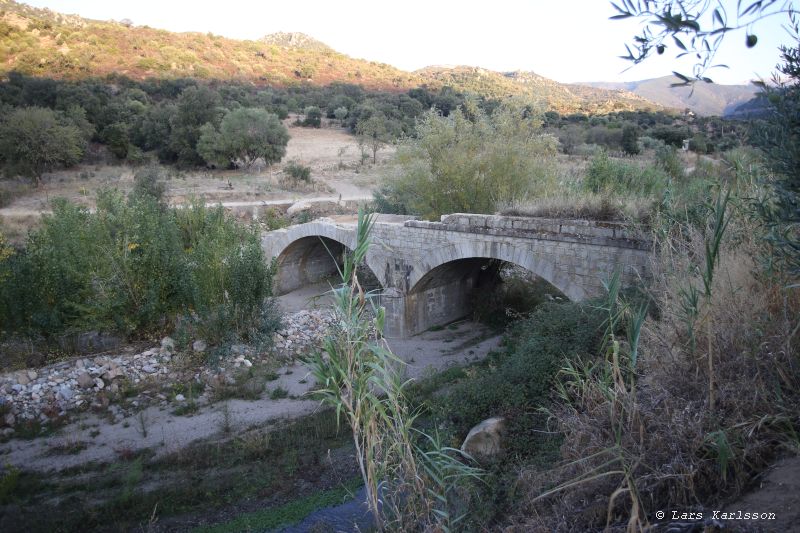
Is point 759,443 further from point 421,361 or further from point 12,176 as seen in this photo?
point 12,176

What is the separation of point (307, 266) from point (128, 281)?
8154 mm

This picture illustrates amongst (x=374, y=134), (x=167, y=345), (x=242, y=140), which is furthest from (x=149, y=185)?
(x=374, y=134)

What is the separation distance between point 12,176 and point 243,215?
13.9 m

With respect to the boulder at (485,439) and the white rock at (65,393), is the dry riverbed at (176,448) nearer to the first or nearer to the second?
the white rock at (65,393)

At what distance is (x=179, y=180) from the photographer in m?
29.9

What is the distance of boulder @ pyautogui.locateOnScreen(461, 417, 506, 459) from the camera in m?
6.22

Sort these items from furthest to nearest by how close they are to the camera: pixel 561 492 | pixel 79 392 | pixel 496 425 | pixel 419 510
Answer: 1. pixel 79 392
2. pixel 496 425
3. pixel 419 510
4. pixel 561 492

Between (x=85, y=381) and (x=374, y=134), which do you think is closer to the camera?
(x=85, y=381)

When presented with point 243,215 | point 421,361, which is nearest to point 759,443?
point 421,361

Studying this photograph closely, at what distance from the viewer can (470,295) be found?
15.4m

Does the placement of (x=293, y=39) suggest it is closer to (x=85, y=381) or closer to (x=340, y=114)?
(x=340, y=114)

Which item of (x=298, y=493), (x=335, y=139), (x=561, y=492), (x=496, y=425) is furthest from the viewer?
(x=335, y=139)

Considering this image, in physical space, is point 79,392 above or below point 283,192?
below

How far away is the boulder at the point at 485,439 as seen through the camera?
6.22 m
